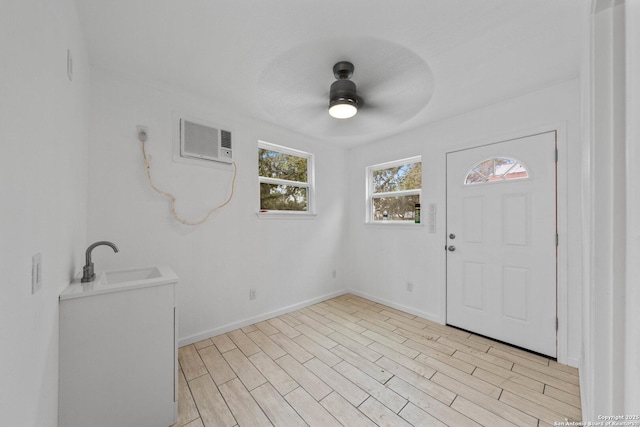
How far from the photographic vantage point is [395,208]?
3479mm

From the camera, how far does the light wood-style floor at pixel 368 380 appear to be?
155cm

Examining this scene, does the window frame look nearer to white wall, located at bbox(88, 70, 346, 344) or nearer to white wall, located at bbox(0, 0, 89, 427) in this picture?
white wall, located at bbox(88, 70, 346, 344)

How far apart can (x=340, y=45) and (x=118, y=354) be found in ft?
7.03

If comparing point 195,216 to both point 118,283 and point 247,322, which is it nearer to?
point 118,283

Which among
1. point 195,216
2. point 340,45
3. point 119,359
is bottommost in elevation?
point 119,359

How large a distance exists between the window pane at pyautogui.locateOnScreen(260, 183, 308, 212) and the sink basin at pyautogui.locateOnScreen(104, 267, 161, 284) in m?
1.37

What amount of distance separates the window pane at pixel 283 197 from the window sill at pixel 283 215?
86mm

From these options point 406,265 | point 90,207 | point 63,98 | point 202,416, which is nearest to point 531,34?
point 406,265

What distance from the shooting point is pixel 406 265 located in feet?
10.6

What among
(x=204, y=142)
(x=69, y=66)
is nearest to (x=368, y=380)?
(x=204, y=142)

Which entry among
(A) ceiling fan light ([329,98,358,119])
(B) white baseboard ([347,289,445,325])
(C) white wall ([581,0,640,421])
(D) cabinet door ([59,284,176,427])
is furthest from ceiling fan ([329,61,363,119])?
(B) white baseboard ([347,289,445,325])

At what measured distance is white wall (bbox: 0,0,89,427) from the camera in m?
0.66

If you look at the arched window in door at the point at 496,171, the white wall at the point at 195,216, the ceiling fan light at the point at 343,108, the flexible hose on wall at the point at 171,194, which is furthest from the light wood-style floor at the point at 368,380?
the ceiling fan light at the point at 343,108

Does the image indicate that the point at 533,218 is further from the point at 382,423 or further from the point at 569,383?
the point at 382,423
